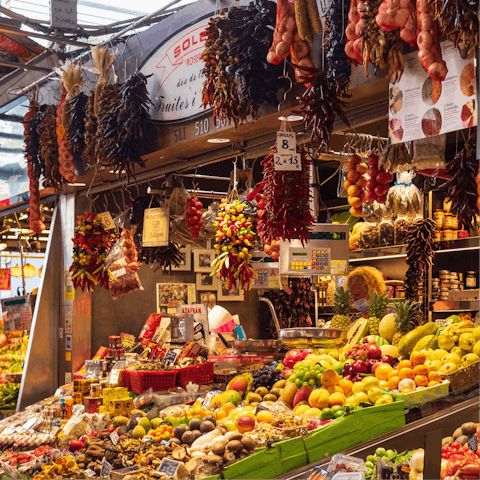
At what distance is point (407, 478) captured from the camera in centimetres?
244

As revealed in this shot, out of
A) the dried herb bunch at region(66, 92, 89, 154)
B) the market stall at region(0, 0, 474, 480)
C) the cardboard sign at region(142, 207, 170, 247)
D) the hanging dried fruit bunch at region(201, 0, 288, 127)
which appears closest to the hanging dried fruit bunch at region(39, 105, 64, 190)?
the market stall at region(0, 0, 474, 480)

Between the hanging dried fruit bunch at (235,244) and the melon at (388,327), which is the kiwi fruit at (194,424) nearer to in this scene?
the hanging dried fruit bunch at (235,244)

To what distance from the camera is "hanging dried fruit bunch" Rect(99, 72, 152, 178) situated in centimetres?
461

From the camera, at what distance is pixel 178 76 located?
15.3ft

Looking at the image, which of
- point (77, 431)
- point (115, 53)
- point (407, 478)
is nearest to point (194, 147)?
point (115, 53)

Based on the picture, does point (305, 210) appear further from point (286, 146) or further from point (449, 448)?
point (449, 448)

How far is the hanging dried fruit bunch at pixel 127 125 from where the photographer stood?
4605 mm

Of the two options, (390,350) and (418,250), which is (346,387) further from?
(418,250)

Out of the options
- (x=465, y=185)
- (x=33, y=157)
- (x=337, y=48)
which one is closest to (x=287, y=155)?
(x=337, y=48)

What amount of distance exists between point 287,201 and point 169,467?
1620 millimetres

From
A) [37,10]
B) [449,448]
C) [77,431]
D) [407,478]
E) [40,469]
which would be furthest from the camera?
[37,10]

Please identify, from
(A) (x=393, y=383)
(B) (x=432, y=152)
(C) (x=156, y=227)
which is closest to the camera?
(B) (x=432, y=152)

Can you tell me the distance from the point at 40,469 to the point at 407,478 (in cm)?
225

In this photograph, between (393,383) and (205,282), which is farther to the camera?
(205,282)
